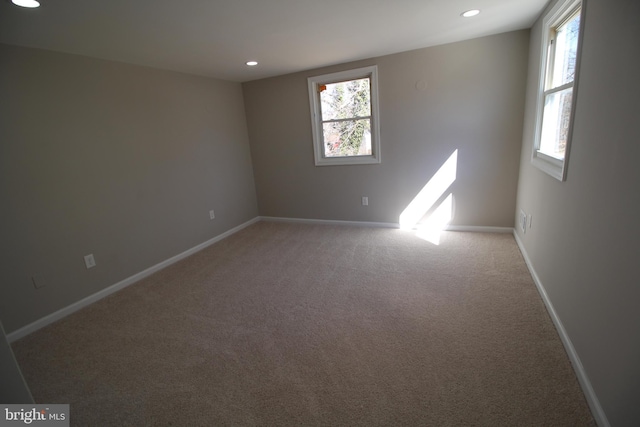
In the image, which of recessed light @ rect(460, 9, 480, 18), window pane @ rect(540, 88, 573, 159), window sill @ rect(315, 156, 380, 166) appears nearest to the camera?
window pane @ rect(540, 88, 573, 159)

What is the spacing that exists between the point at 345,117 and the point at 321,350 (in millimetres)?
3142

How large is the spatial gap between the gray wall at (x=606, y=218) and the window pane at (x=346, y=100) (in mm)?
2462

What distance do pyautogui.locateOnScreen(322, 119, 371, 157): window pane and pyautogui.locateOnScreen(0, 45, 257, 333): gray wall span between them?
5.24 feet

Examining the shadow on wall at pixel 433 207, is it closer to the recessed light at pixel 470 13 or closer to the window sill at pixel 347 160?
the window sill at pixel 347 160

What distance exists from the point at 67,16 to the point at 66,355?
7.35 ft

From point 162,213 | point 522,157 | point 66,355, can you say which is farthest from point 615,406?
point 162,213

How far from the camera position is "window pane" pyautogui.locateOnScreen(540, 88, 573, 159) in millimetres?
2113

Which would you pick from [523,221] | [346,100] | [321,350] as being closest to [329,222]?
[346,100]

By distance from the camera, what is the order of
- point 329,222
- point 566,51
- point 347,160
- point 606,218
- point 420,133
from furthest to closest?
point 329,222
point 347,160
point 420,133
point 566,51
point 606,218

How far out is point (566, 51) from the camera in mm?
2164

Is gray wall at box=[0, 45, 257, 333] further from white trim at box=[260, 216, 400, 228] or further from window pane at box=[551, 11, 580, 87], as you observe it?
window pane at box=[551, 11, 580, 87]

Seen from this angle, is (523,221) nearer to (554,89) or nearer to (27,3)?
(554,89)

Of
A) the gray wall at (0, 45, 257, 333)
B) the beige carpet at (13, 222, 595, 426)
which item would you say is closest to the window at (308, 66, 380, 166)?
the gray wall at (0, 45, 257, 333)

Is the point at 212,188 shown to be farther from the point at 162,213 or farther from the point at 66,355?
the point at 66,355
